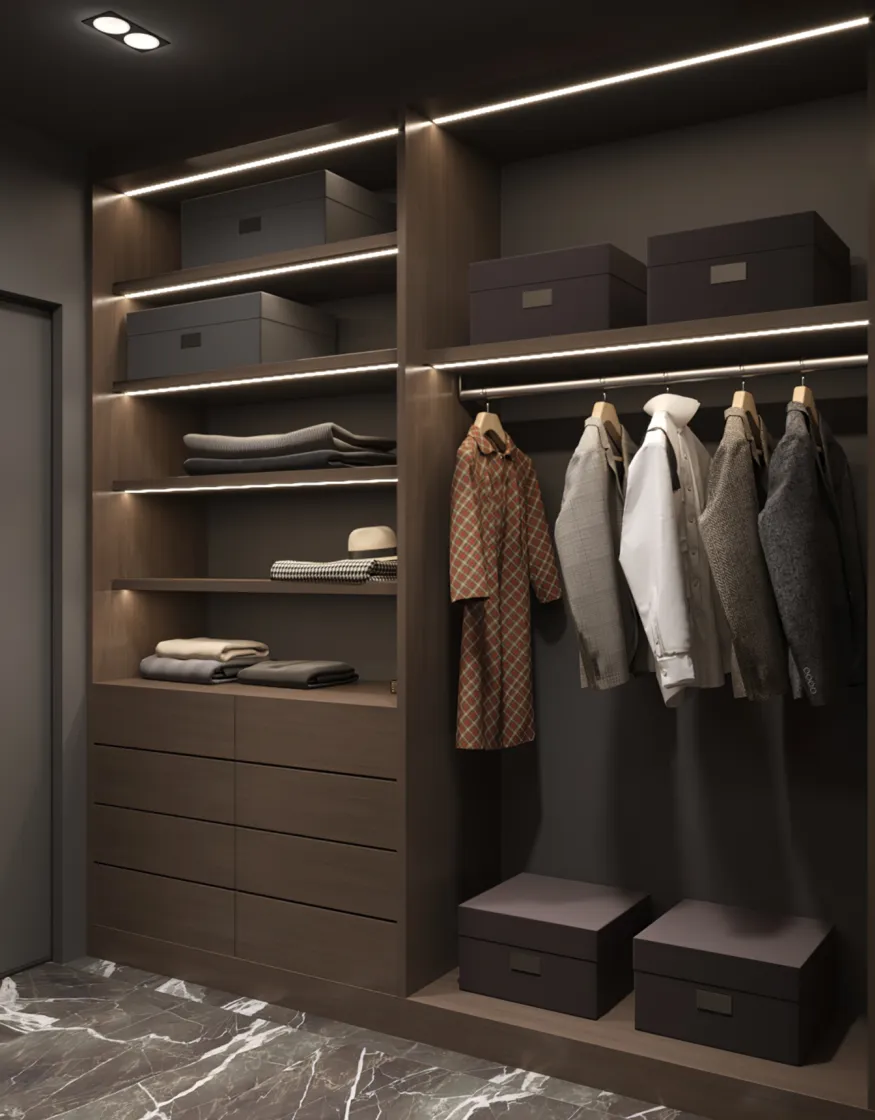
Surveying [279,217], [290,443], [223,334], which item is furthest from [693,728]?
[279,217]

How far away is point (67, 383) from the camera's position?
3529mm

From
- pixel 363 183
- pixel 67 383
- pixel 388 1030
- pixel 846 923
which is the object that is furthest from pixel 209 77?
pixel 846 923

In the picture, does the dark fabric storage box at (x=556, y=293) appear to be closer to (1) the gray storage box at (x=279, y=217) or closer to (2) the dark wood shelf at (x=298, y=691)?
(1) the gray storage box at (x=279, y=217)

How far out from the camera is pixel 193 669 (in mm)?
3455

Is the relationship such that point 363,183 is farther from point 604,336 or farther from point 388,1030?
point 388,1030

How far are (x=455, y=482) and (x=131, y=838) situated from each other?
153cm

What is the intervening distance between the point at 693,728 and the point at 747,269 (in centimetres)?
125

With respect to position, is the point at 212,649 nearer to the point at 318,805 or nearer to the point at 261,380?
the point at 318,805

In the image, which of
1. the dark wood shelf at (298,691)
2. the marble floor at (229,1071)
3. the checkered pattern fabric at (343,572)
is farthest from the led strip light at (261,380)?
the marble floor at (229,1071)

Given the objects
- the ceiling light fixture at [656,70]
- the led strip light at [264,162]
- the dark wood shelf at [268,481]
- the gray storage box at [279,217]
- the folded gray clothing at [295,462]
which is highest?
the ceiling light fixture at [656,70]

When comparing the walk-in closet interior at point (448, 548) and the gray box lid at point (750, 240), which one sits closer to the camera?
the gray box lid at point (750, 240)

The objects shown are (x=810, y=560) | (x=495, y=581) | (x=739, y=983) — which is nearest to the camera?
(x=810, y=560)

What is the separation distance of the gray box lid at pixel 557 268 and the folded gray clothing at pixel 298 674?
118cm

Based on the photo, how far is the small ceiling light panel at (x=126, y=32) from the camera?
8.99 feet
